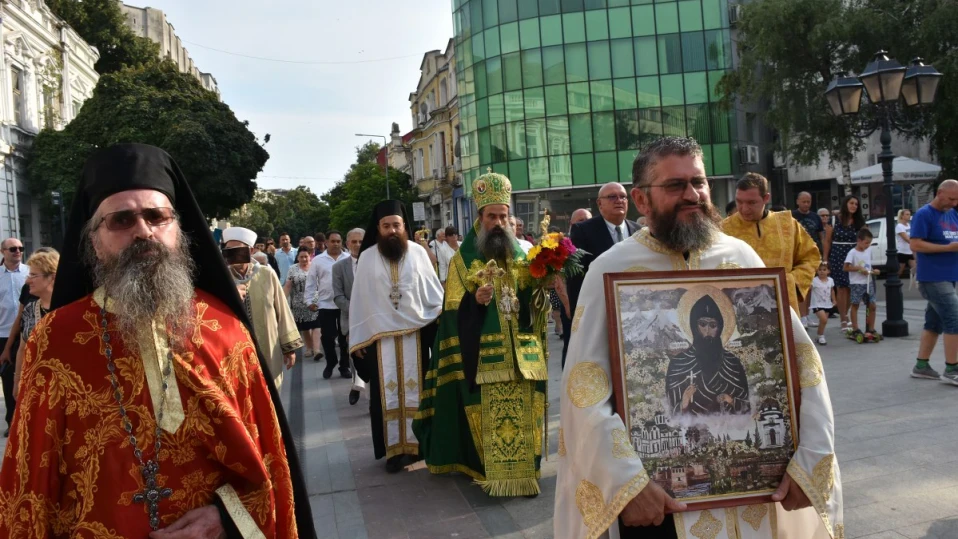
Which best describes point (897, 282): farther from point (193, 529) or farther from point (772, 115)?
point (772, 115)

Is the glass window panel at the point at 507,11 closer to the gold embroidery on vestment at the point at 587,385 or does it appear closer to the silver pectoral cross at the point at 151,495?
the gold embroidery on vestment at the point at 587,385

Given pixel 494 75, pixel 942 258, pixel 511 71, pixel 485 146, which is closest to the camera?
pixel 942 258

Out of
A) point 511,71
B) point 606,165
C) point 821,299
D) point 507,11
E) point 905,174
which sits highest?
point 507,11

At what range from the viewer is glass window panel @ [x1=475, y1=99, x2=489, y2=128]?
3875cm

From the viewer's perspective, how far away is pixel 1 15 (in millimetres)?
31047

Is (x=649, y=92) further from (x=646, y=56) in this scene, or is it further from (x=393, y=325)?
(x=393, y=325)

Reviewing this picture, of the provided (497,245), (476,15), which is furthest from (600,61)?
(497,245)

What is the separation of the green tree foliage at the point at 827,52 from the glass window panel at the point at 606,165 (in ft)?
23.2

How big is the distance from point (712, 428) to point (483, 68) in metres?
37.6

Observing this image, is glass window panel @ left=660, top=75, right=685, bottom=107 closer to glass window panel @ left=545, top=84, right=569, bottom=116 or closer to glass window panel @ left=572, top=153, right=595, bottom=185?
glass window panel @ left=572, top=153, right=595, bottom=185

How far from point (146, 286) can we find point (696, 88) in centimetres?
3546

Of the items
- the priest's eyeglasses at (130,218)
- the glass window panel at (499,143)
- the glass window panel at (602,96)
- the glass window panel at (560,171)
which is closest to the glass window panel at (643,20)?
the glass window panel at (602,96)

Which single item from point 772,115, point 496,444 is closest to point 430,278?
point 496,444

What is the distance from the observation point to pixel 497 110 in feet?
125
